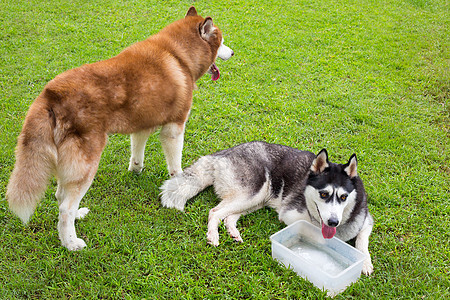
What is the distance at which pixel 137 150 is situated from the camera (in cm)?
440

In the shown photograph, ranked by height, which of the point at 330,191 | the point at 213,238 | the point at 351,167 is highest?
the point at 351,167

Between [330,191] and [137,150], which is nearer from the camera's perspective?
[330,191]

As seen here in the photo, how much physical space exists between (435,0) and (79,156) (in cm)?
1268

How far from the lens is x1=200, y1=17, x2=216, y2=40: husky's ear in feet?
13.9

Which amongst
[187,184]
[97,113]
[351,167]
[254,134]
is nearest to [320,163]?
[351,167]

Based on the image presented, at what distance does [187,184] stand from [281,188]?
3.48 ft

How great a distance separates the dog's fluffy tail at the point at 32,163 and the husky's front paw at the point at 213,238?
1.59 meters

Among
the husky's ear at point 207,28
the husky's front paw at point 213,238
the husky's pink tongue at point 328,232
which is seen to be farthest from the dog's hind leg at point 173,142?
the husky's pink tongue at point 328,232

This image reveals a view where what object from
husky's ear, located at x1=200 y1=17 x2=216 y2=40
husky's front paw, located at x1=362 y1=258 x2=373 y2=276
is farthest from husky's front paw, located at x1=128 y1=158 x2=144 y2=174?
husky's front paw, located at x1=362 y1=258 x2=373 y2=276

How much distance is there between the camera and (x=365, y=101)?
645 centimetres

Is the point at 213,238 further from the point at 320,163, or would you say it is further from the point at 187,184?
the point at 320,163

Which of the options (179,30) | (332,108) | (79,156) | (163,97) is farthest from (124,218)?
(332,108)

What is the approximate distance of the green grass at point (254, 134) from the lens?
3242mm

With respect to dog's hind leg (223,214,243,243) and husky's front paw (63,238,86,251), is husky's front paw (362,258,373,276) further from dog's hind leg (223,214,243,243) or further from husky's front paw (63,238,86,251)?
husky's front paw (63,238,86,251)
